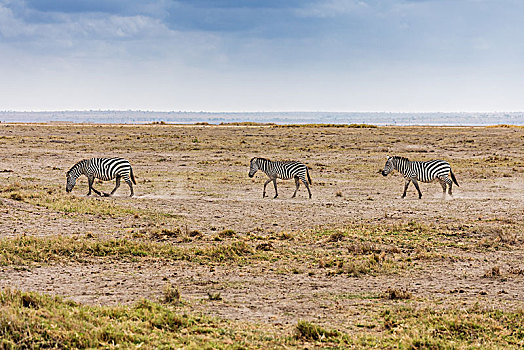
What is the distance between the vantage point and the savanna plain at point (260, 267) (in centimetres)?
777

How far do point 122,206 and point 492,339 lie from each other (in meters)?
14.9

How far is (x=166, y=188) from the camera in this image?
2548 centimetres

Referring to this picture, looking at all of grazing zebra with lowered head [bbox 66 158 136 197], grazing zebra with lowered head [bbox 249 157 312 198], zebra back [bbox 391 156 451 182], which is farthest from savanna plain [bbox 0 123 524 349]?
zebra back [bbox 391 156 451 182]

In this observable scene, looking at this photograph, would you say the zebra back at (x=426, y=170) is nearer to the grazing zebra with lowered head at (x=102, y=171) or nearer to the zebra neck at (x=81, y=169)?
the grazing zebra with lowered head at (x=102, y=171)

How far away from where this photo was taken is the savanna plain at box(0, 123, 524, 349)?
777 cm

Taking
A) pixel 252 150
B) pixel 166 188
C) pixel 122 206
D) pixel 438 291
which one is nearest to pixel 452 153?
pixel 252 150

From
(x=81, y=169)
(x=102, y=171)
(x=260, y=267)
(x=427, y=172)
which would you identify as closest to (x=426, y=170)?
(x=427, y=172)

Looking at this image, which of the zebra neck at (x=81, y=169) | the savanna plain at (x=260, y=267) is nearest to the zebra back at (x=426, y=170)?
the savanna plain at (x=260, y=267)

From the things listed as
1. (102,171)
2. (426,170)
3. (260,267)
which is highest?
(426,170)

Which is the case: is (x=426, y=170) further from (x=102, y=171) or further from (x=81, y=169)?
(x=81, y=169)

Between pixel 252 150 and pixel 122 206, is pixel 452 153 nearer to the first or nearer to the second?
pixel 252 150

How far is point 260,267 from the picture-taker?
12.2 m

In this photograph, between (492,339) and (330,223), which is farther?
(330,223)

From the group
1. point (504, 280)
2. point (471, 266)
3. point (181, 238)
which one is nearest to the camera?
point (504, 280)
